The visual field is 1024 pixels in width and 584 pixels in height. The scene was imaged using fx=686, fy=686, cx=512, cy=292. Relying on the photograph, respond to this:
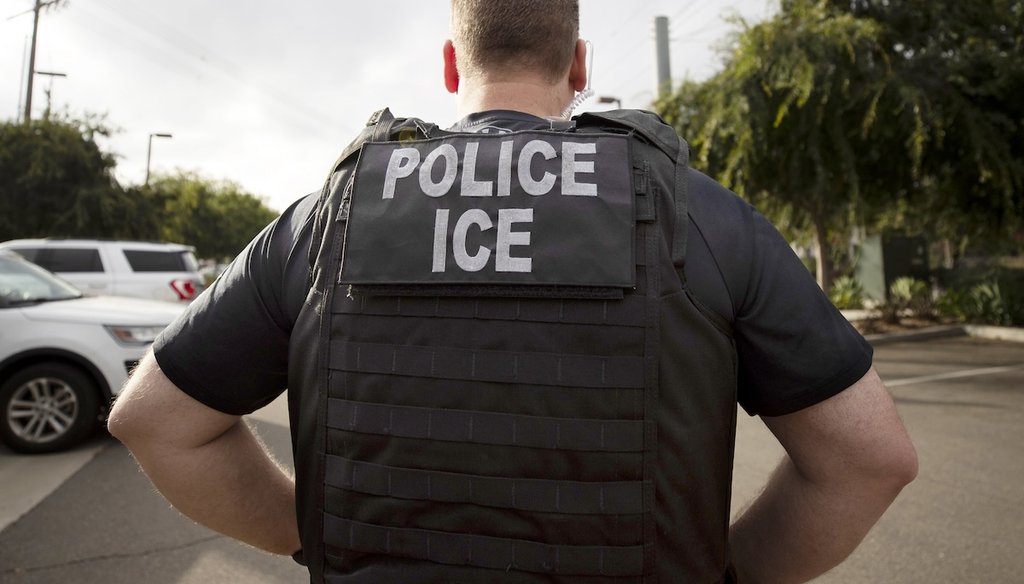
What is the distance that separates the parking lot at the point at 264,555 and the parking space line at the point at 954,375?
164 centimetres

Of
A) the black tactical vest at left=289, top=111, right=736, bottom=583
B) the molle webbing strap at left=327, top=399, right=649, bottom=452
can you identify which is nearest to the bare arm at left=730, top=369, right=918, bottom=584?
the black tactical vest at left=289, top=111, right=736, bottom=583

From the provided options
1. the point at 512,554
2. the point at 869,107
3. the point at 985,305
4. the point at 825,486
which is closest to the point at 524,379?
the point at 512,554

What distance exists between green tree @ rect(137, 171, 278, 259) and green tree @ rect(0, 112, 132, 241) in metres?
1.57

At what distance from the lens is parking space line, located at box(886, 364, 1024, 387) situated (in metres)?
8.02

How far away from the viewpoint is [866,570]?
3326mm

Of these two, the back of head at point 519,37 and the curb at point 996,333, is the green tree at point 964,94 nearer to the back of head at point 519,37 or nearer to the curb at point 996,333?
the curb at point 996,333

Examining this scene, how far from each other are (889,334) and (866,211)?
2.59m

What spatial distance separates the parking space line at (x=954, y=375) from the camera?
26.3 ft

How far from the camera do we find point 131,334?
18.7ft

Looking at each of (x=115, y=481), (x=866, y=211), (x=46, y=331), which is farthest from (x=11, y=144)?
(x=866, y=211)

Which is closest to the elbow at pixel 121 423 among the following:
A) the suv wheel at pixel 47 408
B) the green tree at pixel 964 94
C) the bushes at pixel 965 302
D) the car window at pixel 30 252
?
the suv wheel at pixel 47 408

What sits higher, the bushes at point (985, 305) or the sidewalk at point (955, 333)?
the bushes at point (985, 305)

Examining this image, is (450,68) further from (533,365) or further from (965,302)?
(965,302)

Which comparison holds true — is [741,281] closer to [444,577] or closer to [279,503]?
[444,577]
